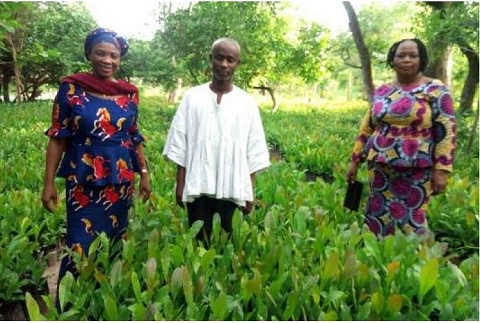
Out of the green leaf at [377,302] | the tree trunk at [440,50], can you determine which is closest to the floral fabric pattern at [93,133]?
the green leaf at [377,302]

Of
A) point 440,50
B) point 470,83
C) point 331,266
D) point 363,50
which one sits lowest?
point 331,266

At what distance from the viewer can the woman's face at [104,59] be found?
2.29m

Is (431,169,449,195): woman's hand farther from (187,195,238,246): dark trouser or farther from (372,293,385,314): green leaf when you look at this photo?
(187,195,238,246): dark trouser

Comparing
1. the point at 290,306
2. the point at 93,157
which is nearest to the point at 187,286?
the point at 290,306

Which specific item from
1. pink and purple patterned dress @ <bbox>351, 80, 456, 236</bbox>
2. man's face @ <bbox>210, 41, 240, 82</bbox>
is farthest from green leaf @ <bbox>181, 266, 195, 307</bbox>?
pink and purple patterned dress @ <bbox>351, 80, 456, 236</bbox>

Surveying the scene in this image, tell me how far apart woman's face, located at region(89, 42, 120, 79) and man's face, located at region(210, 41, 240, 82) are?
1.57 ft

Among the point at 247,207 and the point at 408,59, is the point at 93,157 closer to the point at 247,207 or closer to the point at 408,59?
the point at 247,207

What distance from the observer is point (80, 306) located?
2137 mm

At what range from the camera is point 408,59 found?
107 inches

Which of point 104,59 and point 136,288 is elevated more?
point 104,59

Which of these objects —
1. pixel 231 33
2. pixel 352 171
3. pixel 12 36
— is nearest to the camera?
pixel 352 171

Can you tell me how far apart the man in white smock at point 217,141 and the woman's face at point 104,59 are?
39 centimetres

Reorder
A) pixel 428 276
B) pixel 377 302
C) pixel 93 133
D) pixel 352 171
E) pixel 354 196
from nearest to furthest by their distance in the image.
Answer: pixel 377 302, pixel 428 276, pixel 93 133, pixel 352 171, pixel 354 196

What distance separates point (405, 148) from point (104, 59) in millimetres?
1756
